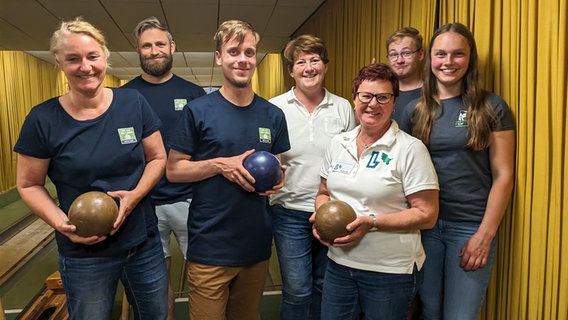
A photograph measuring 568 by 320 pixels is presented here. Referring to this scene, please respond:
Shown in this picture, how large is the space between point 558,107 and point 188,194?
1784 millimetres

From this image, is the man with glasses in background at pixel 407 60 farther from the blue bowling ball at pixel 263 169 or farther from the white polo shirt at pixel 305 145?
the blue bowling ball at pixel 263 169

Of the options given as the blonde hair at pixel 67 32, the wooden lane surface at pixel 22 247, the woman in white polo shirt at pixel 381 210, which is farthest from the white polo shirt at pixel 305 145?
the wooden lane surface at pixel 22 247

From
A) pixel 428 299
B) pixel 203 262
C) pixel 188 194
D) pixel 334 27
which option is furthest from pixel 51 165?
pixel 334 27

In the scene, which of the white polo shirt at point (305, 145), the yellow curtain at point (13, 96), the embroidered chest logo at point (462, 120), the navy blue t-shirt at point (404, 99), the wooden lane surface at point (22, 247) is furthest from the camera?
the yellow curtain at point (13, 96)

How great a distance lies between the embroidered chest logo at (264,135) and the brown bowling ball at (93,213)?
0.62m

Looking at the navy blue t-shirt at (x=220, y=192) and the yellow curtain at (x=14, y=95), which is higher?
the yellow curtain at (x=14, y=95)

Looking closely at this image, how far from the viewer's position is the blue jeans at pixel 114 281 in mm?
1513

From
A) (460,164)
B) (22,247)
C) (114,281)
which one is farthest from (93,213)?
(22,247)

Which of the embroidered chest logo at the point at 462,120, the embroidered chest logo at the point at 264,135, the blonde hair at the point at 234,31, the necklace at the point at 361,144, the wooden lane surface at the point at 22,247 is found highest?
the blonde hair at the point at 234,31

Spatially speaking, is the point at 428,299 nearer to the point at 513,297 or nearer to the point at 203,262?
the point at 513,297

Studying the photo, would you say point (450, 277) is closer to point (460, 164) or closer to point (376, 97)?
point (460, 164)

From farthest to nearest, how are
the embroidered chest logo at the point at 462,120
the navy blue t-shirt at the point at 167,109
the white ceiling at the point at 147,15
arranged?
the white ceiling at the point at 147,15 → the navy blue t-shirt at the point at 167,109 → the embroidered chest logo at the point at 462,120

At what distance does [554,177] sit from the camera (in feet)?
5.04

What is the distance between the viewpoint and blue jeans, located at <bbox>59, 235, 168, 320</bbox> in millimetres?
1513
